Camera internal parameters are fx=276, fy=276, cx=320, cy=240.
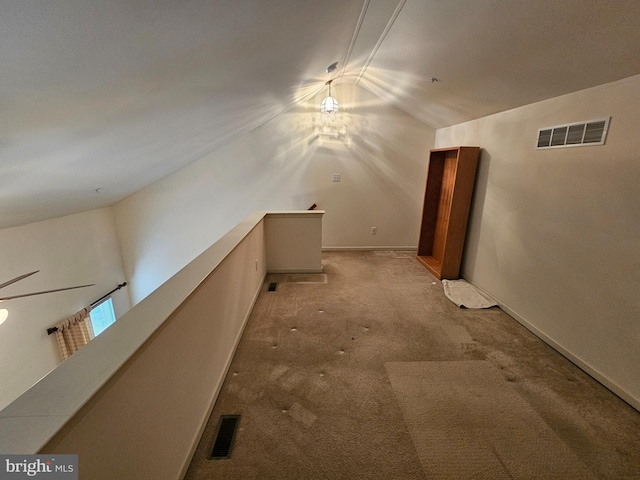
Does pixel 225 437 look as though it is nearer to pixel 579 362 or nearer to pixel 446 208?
pixel 579 362

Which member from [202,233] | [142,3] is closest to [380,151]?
[202,233]

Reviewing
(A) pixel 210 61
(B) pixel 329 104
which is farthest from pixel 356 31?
(B) pixel 329 104

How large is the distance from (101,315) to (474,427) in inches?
208

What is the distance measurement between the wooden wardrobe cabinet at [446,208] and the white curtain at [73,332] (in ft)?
16.3

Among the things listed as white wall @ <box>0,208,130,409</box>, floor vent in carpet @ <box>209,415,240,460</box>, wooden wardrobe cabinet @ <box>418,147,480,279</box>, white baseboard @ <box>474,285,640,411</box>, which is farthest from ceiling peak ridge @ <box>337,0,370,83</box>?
white wall @ <box>0,208,130,409</box>

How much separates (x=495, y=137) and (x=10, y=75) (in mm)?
3538

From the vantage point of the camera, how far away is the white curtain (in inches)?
143

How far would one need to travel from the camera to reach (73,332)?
12.5ft

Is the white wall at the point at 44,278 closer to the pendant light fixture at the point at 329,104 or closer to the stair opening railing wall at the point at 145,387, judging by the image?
the stair opening railing wall at the point at 145,387

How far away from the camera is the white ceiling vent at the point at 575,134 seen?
1.87 metres

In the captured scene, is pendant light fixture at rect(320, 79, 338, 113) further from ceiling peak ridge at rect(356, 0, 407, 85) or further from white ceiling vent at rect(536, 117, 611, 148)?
white ceiling vent at rect(536, 117, 611, 148)
